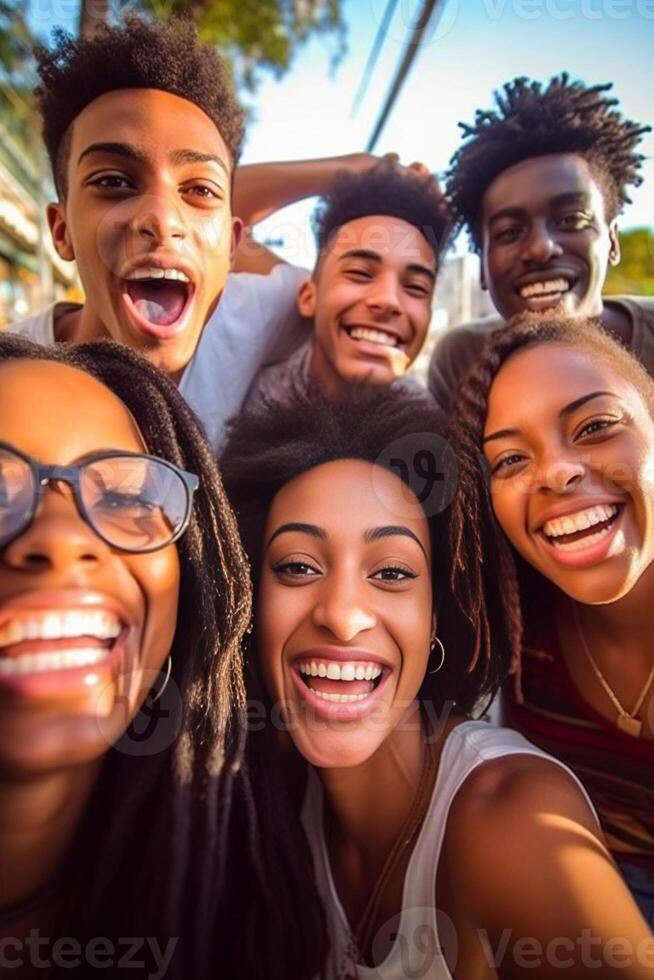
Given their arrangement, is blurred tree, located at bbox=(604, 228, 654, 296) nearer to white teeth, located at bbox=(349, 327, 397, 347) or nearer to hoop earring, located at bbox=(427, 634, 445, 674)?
white teeth, located at bbox=(349, 327, 397, 347)

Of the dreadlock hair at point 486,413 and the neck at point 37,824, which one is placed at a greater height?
the dreadlock hair at point 486,413

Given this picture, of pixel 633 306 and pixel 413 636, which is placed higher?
pixel 633 306

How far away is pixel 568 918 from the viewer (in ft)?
4.11

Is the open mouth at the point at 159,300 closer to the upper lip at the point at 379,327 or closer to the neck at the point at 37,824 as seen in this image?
the upper lip at the point at 379,327

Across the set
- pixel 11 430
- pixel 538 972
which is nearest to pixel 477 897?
pixel 538 972

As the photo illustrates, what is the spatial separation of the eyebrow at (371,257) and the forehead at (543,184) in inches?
A: 15.4

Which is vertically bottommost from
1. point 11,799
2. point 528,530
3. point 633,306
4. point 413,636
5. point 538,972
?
point 538,972

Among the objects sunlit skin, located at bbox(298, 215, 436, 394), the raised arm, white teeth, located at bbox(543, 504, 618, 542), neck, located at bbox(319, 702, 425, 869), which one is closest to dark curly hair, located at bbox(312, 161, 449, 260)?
sunlit skin, located at bbox(298, 215, 436, 394)

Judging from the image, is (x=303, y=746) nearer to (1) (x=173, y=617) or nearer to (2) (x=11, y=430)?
(1) (x=173, y=617)

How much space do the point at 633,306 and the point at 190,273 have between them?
2122mm

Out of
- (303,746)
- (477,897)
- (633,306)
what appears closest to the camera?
(477,897)

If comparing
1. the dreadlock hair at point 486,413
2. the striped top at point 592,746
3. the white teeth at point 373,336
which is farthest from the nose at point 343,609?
the white teeth at point 373,336

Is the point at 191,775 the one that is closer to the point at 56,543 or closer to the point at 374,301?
the point at 56,543

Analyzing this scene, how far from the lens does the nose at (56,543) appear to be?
3.96ft
